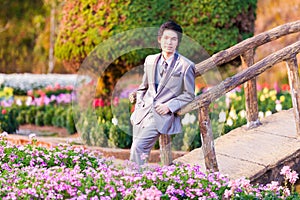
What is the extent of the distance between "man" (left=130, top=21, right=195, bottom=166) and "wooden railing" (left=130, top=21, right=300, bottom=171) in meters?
0.10

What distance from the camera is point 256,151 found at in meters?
5.90

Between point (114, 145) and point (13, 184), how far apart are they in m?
3.34

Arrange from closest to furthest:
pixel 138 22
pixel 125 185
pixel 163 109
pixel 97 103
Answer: pixel 125 185 → pixel 163 109 → pixel 138 22 → pixel 97 103

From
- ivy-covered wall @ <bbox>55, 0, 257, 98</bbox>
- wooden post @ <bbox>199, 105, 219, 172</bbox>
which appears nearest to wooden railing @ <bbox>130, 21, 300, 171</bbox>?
wooden post @ <bbox>199, 105, 219, 172</bbox>

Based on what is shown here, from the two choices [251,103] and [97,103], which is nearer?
[251,103]

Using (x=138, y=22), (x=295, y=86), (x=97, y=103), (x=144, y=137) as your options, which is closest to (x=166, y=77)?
(x=144, y=137)

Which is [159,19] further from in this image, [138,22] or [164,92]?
[164,92]

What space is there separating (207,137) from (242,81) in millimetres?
585

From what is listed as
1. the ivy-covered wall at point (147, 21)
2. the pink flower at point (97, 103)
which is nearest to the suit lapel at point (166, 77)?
the ivy-covered wall at point (147, 21)

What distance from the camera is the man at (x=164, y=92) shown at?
4828mm

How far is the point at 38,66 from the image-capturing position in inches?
885

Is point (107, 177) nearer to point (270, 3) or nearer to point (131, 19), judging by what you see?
point (131, 19)

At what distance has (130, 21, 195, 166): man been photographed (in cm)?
483

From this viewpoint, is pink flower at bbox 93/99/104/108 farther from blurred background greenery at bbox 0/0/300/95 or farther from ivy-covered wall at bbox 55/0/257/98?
ivy-covered wall at bbox 55/0/257/98
